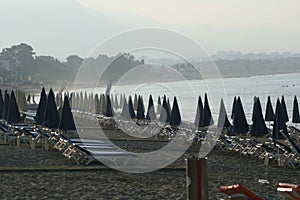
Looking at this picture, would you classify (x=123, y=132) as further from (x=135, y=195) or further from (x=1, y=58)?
(x=1, y=58)

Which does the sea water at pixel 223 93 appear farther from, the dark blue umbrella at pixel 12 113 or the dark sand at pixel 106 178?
the dark sand at pixel 106 178

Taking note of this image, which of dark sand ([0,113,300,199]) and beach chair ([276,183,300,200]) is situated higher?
beach chair ([276,183,300,200])

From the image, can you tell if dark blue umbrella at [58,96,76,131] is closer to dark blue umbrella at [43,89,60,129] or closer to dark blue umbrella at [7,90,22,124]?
dark blue umbrella at [43,89,60,129]

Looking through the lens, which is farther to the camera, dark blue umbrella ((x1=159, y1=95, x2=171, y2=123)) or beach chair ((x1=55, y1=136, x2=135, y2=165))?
dark blue umbrella ((x1=159, y1=95, x2=171, y2=123))

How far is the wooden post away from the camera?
14.7 ft

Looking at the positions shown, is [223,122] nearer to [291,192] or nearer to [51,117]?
[51,117]

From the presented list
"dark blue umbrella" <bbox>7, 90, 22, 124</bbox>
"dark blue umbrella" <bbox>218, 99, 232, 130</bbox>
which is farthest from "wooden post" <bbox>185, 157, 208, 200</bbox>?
"dark blue umbrella" <bbox>218, 99, 232, 130</bbox>

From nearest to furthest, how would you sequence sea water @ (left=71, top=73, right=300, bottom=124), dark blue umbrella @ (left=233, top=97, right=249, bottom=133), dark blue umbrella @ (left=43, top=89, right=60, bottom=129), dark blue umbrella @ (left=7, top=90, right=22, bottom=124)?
dark blue umbrella @ (left=43, top=89, right=60, bottom=129)
dark blue umbrella @ (left=233, top=97, right=249, bottom=133)
dark blue umbrella @ (left=7, top=90, right=22, bottom=124)
sea water @ (left=71, top=73, right=300, bottom=124)

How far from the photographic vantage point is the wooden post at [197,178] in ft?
14.7

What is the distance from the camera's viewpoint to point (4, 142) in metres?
16.7

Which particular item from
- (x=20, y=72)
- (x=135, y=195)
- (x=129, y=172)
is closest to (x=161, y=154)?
(x=129, y=172)

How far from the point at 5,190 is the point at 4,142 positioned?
314 inches

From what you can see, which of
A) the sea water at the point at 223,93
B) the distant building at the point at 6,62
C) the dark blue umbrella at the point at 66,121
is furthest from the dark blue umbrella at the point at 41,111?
the distant building at the point at 6,62

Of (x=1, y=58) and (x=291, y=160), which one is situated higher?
(x=1, y=58)
